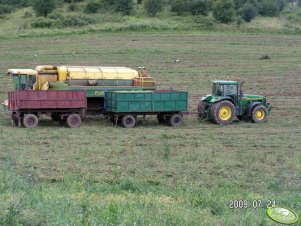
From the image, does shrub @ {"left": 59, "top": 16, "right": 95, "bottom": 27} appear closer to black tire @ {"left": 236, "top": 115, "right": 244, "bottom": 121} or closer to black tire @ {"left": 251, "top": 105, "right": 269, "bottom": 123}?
black tire @ {"left": 236, "top": 115, "right": 244, "bottom": 121}

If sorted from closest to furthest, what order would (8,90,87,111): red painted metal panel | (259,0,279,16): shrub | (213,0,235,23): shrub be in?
(8,90,87,111): red painted metal panel → (213,0,235,23): shrub → (259,0,279,16): shrub

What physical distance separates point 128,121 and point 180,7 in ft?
110

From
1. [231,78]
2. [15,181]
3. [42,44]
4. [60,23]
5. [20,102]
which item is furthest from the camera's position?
[60,23]

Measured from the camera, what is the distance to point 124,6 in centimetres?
5284

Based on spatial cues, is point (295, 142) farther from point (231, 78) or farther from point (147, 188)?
point (231, 78)

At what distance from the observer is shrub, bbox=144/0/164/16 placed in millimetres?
51844

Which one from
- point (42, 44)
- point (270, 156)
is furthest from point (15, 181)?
point (42, 44)

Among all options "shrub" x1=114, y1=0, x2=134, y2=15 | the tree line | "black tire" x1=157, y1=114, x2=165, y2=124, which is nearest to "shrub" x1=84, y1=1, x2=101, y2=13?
the tree line

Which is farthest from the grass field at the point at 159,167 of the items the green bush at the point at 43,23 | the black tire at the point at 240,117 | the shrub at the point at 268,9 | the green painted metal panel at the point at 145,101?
the shrub at the point at 268,9

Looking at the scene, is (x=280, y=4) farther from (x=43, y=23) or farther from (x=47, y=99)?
(x=47, y=99)

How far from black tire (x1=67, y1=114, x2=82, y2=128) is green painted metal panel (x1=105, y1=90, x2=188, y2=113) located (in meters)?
1.26

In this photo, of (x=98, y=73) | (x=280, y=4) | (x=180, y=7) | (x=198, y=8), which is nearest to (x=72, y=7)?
(x=180, y=7)

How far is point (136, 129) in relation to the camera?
824 inches

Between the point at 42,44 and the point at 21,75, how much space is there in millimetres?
19541
